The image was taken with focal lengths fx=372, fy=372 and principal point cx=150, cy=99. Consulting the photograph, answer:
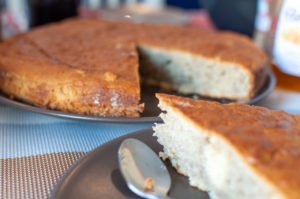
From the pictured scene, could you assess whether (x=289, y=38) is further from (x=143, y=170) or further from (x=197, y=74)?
(x=143, y=170)

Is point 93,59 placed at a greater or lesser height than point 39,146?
greater

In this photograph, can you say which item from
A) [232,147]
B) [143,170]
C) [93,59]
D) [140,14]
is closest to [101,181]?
[143,170]

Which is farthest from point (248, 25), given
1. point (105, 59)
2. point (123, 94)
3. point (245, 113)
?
point (245, 113)

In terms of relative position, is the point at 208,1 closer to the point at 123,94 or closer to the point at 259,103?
the point at 259,103

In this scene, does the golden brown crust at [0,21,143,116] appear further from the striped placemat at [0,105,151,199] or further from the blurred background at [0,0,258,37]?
the blurred background at [0,0,258,37]

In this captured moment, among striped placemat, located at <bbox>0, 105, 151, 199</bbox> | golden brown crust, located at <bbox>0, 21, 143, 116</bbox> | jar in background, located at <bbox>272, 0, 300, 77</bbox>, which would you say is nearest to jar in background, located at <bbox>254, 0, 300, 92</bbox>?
jar in background, located at <bbox>272, 0, 300, 77</bbox>

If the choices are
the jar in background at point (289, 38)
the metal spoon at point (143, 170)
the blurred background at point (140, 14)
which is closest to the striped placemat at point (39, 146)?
the metal spoon at point (143, 170)
